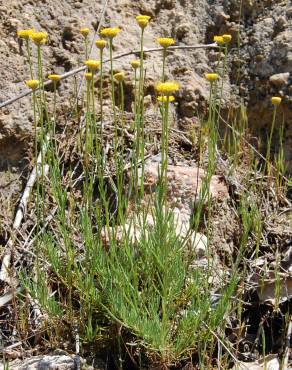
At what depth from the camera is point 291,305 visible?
113 inches

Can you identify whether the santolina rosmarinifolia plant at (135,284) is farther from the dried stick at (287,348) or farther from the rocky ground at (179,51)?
the rocky ground at (179,51)

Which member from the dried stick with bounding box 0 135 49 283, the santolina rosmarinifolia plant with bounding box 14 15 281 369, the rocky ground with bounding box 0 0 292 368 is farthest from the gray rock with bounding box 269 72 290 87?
the dried stick with bounding box 0 135 49 283

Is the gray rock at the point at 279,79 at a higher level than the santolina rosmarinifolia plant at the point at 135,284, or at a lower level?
higher

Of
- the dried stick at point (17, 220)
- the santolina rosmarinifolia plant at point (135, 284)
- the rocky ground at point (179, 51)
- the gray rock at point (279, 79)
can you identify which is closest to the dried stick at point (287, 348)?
the santolina rosmarinifolia plant at point (135, 284)

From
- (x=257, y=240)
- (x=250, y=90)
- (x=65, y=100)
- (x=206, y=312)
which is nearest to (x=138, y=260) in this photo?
(x=206, y=312)

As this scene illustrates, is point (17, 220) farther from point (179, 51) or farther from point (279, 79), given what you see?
point (279, 79)

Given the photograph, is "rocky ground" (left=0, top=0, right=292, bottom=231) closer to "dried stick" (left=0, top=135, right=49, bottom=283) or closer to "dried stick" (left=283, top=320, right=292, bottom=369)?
"dried stick" (left=0, top=135, right=49, bottom=283)

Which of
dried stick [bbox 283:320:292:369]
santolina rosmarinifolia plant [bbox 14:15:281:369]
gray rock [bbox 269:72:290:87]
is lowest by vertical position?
dried stick [bbox 283:320:292:369]

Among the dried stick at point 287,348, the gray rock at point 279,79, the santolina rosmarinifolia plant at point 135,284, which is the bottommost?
the dried stick at point 287,348

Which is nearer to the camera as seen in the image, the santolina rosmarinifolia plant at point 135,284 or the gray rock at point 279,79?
the santolina rosmarinifolia plant at point 135,284

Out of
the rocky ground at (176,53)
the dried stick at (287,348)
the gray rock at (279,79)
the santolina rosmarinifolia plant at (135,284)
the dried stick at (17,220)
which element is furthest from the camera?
the gray rock at (279,79)

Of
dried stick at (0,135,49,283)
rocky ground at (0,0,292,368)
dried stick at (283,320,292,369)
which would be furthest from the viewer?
rocky ground at (0,0,292,368)

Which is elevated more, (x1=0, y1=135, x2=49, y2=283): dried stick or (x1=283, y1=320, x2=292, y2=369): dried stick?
(x1=0, y1=135, x2=49, y2=283): dried stick

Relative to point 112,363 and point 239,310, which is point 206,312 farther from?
point 112,363
